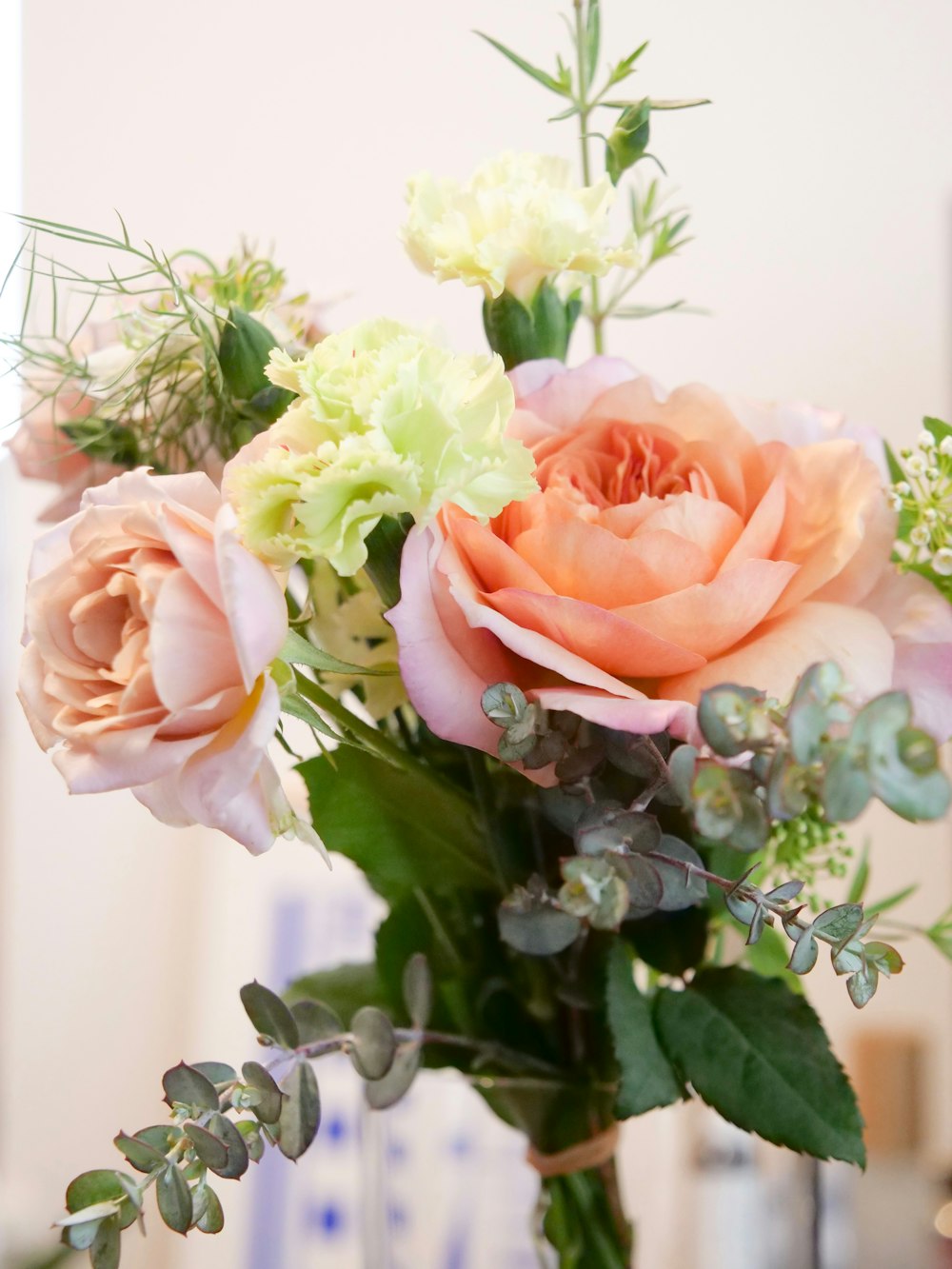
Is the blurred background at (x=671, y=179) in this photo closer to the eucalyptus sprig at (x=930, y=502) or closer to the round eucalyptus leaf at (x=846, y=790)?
the eucalyptus sprig at (x=930, y=502)

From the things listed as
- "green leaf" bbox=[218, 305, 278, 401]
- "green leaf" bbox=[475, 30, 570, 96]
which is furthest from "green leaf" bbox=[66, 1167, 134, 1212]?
"green leaf" bbox=[475, 30, 570, 96]

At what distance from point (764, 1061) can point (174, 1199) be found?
180 mm

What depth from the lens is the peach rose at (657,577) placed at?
31cm

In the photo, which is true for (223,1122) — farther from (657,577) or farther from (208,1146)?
(657,577)

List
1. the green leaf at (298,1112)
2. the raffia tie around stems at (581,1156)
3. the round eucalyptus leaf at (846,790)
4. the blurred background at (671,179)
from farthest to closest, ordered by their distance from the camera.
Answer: the blurred background at (671,179) < the raffia tie around stems at (581,1156) < the green leaf at (298,1112) < the round eucalyptus leaf at (846,790)

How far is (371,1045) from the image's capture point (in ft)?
1.20

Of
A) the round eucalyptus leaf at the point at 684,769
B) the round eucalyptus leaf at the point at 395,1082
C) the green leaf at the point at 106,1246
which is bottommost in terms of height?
the round eucalyptus leaf at the point at 395,1082

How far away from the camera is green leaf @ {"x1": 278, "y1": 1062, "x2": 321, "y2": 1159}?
328 millimetres

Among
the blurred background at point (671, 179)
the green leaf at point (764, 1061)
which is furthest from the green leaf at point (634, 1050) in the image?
the blurred background at point (671, 179)

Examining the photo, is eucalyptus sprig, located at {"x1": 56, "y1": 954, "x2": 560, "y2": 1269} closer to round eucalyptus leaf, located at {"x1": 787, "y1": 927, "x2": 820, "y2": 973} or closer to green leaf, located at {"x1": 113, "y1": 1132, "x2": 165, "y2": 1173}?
green leaf, located at {"x1": 113, "y1": 1132, "x2": 165, "y2": 1173}

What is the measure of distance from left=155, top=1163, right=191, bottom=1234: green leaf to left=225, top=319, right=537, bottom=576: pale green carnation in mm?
162

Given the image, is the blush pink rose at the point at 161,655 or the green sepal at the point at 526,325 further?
the green sepal at the point at 526,325

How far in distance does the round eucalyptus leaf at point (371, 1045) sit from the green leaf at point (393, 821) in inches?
2.1

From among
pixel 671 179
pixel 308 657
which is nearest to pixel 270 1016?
pixel 308 657
